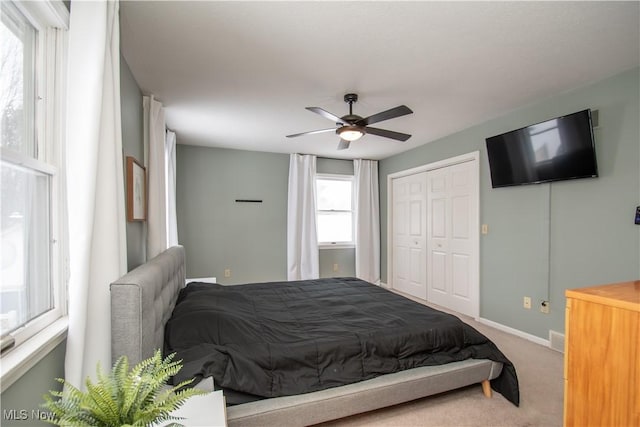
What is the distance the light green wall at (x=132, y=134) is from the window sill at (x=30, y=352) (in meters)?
1.01

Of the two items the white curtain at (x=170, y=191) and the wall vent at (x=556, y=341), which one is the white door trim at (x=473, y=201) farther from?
the white curtain at (x=170, y=191)

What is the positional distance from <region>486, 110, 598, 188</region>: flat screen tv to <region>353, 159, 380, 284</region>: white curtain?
235 cm

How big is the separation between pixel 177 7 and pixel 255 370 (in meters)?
1.98

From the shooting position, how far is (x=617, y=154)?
2.39 metres

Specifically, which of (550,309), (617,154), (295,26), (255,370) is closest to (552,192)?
(617,154)

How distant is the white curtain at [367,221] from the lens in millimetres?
5371

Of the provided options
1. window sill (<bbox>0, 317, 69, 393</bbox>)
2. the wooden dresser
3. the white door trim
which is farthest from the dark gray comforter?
the white door trim

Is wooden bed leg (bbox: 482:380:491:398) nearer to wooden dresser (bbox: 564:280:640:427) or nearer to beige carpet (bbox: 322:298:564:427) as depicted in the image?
beige carpet (bbox: 322:298:564:427)

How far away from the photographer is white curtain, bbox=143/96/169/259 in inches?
98.1

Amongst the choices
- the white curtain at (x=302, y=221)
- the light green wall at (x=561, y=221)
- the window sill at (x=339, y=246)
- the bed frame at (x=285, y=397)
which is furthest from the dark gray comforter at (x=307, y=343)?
the window sill at (x=339, y=246)

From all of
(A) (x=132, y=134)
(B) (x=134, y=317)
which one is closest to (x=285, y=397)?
(B) (x=134, y=317)

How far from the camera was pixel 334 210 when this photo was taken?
5469 millimetres

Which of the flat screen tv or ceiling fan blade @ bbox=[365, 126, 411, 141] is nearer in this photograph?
the flat screen tv

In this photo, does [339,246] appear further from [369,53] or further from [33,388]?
[33,388]
